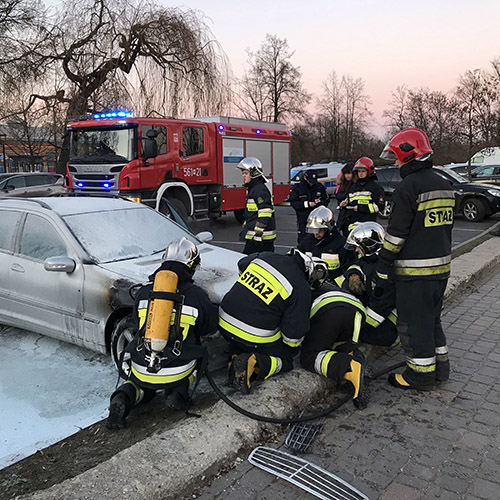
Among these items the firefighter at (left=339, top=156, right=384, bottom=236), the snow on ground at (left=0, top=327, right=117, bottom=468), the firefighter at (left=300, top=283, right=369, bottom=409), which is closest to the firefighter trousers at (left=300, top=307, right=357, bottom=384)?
the firefighter at (left=300, top=283, right=369, bottom=409)

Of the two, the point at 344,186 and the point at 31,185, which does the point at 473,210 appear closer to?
the point at 344,186

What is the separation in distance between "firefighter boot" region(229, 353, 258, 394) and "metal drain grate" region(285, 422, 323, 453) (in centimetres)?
43

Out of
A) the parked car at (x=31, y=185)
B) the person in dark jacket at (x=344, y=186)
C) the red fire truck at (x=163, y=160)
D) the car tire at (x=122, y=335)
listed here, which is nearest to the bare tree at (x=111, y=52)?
the parked car at (x=31, y=185)

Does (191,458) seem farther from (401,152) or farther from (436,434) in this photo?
(401,152)

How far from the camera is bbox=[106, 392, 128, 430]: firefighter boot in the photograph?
303cm

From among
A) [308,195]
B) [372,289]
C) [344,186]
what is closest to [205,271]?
[372,289]

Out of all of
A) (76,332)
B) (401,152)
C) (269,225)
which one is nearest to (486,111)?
(269,225)

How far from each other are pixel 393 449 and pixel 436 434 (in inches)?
13.9

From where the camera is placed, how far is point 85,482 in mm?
2389

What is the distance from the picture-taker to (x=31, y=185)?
589 inches

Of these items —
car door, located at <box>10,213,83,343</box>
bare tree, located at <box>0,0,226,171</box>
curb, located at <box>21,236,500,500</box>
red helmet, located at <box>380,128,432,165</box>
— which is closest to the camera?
curb, located at <box>21,236,500,500</box>

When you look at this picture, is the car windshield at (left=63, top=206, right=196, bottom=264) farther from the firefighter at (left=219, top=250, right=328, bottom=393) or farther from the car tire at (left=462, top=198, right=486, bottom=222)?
the car tire at (left=462, top=198, right=486, bottom=222)

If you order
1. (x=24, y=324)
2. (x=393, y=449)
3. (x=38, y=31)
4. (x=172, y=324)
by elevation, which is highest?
(x=38, y=31)

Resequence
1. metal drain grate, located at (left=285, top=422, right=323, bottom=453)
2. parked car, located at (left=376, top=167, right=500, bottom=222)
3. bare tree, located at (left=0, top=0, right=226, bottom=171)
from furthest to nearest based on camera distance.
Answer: bare tree, located at (left=0, top=0, right=226, bottom=171) → parked car, located at (left=376, top=167, right=500, bottom=222) → metal drain grate, located at (left=285, top=422, right=323, bottom=453)
